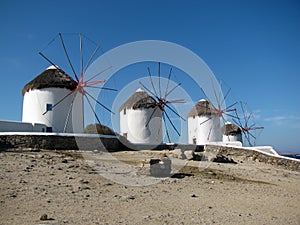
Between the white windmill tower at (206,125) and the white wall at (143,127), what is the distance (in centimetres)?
700

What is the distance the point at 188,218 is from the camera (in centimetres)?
454

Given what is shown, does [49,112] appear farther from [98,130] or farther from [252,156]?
[252,156]

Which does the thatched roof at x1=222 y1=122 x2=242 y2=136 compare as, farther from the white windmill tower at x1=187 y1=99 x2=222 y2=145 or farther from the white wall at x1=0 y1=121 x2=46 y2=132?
the white wall at x1=0 y1=121 x2=46 y2=132

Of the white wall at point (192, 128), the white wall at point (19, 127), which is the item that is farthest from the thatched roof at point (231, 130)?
the white wall at point (19, 127)

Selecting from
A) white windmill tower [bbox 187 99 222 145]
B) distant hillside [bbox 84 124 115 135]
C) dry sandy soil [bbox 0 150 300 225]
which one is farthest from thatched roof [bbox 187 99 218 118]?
dry sandy soil [bbox 0 150 300 225]

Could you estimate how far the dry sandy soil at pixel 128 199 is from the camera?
4.42 meters

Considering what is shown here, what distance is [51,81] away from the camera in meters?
19.8

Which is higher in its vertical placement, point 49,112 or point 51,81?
point 51,81

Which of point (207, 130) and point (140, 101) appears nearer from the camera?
point (140, 101)

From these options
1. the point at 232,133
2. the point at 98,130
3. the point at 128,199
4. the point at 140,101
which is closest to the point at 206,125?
the point at 232,133

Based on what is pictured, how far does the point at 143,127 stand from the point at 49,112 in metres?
9.69

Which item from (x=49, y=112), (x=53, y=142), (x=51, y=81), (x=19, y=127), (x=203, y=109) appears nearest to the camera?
(x=53, y=142)

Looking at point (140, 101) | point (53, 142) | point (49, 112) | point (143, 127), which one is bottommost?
point (53, 142)

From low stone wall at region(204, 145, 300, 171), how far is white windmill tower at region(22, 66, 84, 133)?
11018 millimetres
